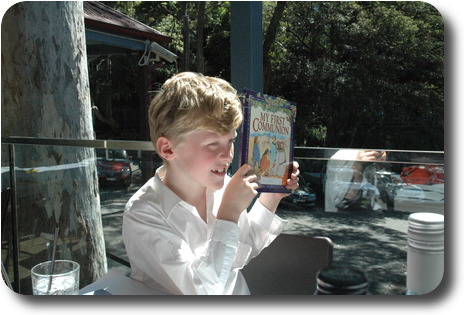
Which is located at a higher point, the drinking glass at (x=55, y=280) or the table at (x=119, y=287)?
the table at (x=119, y=287)

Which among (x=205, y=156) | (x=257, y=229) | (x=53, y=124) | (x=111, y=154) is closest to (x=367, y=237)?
(x=257, y=229)

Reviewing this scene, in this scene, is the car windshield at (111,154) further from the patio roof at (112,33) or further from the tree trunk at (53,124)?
the patio roof at (112,33)

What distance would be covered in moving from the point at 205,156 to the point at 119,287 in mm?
400

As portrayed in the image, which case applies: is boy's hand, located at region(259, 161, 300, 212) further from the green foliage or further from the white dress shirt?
the green foliage

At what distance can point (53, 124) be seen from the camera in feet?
7.59

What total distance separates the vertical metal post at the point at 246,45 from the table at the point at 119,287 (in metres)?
0.70

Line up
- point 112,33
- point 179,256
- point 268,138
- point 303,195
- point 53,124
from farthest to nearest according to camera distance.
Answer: point 112,33, point 53,124, point 303,195, point 268,138, point 179,256

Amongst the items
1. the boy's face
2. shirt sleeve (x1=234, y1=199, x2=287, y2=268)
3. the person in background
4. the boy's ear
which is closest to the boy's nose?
the boy's face

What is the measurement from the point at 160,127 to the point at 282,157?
321 millimetres

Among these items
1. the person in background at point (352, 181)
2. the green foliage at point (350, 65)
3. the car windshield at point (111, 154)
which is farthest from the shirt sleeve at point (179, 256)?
the green foliage at point (350, 65)

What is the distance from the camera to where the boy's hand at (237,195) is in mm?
983

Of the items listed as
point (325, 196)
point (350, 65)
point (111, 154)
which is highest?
point (350, 65)

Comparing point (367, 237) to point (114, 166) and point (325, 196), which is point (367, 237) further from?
point (114, 166)

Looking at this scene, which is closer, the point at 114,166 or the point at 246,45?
the point at 246,45
